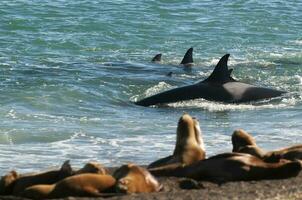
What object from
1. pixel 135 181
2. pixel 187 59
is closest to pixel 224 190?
pixel 135 181

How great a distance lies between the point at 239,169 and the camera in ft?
25.6

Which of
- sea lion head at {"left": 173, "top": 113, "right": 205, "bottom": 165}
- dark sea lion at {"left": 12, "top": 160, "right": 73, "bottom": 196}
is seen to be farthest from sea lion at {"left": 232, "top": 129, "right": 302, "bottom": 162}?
dark sea lion at {"left": 12, "top": 160, "right": 73, "bottom": 196}

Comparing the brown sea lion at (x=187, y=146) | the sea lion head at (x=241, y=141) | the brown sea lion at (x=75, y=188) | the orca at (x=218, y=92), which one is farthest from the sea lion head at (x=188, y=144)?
the orca at (x=218, y=92)

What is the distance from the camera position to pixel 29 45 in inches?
926

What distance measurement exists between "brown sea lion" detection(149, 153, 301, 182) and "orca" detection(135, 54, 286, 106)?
7.94 m

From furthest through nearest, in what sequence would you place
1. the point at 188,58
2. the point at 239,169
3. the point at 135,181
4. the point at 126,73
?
1. the point at 188,58
2. the point at 126,73
3. the point at 239,169
4. the point at 135,181

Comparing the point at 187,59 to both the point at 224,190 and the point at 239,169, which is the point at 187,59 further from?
the point at 224,190

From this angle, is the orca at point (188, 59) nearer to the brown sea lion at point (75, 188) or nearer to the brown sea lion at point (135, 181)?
the brown sea lion at point (135, 181)

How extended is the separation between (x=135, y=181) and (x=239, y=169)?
955 mm

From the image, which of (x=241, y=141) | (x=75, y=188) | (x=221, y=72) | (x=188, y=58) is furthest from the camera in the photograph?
(x=188, y=58)

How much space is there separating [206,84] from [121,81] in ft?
7.47

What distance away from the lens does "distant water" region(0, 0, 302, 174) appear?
12039 millimetres

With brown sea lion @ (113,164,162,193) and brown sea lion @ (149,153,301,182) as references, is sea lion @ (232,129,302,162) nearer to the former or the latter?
brown sea lion @ (149,153,301,182)

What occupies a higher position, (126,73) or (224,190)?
(224,190)
